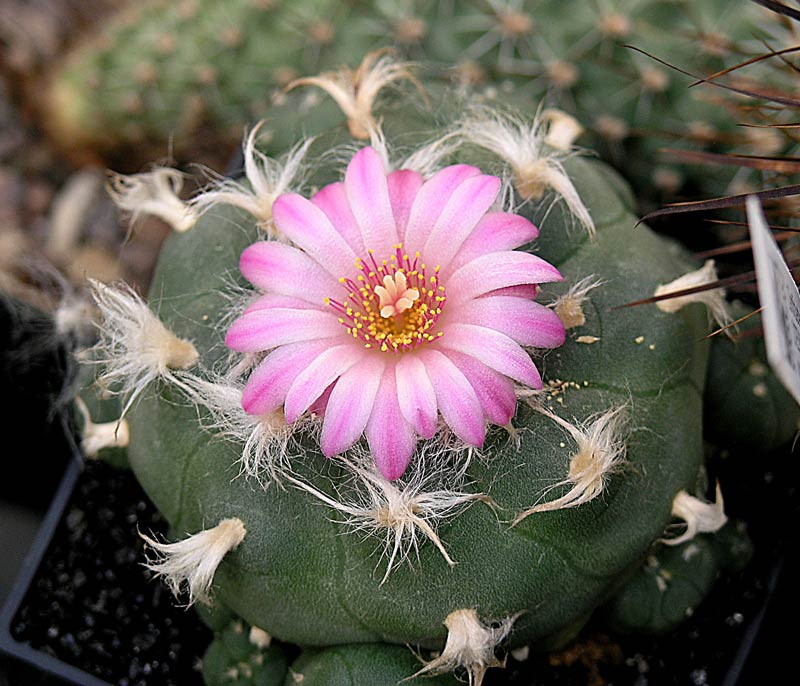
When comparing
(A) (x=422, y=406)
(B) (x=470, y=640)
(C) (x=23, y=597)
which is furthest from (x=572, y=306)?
(C) (x=23, y=597)

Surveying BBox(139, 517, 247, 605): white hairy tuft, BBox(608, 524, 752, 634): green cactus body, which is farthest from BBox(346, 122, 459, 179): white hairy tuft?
BBox(608, 524, 752, 634): green cactus body

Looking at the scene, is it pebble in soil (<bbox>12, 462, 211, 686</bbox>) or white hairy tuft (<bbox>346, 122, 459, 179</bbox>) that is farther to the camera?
pebble in soil (<bbox>12, 462, 211, 686</bbox>)

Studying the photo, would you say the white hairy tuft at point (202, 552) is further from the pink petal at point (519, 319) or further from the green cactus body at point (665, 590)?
the green cactus body at point (665, 590)

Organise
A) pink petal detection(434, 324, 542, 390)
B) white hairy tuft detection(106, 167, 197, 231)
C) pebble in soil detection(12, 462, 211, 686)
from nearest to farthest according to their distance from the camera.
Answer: pink petal detection(434, 324, 542, 390)
white hairy tuft detection(106, 167, 197, 231)
pebble in soil detection(12, 462, 211, 686)

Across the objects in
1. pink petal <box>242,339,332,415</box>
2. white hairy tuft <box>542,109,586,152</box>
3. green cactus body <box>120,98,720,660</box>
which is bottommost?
green cactus body <box>120,98,720,660</box>

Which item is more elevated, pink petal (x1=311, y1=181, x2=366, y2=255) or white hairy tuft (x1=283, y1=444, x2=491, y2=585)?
pink petal (x1=311, y1=181, x2=366, y2=255)

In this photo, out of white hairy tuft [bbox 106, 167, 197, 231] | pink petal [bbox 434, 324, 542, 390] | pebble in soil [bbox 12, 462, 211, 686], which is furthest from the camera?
pebble in soil [bbox 12, 462, 211, 686]

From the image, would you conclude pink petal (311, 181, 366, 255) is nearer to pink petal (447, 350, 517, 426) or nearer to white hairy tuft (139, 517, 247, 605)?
pink petal (447, 350, 517, 426)

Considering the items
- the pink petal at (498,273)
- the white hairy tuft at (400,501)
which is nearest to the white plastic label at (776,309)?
the pink petal at (498,273)
